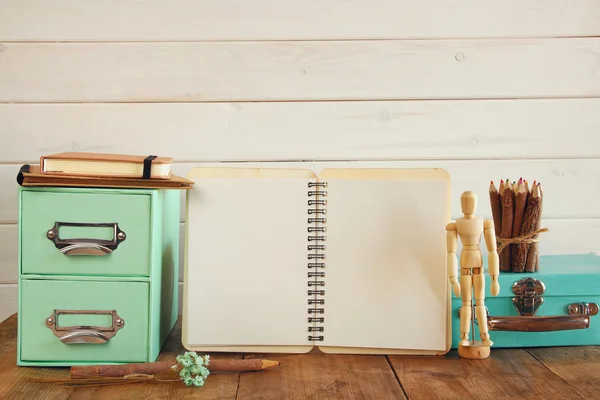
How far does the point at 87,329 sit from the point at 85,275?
8 cm

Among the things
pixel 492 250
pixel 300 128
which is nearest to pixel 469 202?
pixel 492 250

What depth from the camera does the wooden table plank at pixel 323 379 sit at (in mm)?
833

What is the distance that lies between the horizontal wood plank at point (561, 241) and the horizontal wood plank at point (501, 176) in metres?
0.02

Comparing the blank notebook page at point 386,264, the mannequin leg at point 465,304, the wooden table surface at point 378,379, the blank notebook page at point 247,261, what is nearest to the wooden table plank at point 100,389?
the wooden table surface at point 378,379

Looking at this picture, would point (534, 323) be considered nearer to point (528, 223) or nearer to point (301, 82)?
point (528, 223)

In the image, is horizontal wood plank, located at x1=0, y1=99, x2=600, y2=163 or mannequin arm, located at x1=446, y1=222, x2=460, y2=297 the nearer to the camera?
mannequin arm, located at x1=446, y1=222, x2=460, y2=297

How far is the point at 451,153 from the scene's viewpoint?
4.17 ft

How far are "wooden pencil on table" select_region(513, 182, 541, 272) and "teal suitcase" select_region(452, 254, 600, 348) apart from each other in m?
0.02

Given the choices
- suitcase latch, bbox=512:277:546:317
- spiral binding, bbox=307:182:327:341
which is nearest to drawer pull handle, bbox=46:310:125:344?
spiral binding, bbox=307:182:327:341

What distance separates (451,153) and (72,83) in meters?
0.78

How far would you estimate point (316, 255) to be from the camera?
1.00 metres

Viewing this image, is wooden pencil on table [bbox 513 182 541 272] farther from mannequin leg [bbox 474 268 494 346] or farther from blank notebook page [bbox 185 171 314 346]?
blank notebook page [bbox 185 171 314 346]

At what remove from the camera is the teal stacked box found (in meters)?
0.92

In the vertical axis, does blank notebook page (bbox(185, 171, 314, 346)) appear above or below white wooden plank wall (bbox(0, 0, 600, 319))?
below
